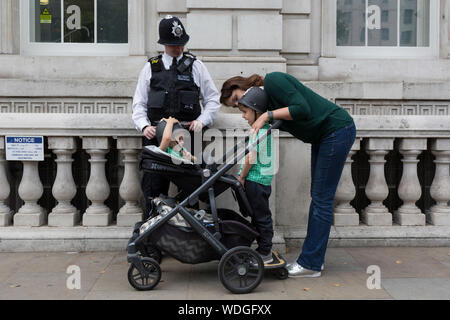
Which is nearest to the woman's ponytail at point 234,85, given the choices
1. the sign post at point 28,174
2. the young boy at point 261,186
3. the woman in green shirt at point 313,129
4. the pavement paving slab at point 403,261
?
the woman in green shirt at point 313,129

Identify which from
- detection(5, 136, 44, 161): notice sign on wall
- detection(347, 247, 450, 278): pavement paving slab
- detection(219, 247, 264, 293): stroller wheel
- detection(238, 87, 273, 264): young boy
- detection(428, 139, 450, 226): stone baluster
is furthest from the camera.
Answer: detection(428, 139, 450, 226): stone baluster

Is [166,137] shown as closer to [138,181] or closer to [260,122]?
[260,122]

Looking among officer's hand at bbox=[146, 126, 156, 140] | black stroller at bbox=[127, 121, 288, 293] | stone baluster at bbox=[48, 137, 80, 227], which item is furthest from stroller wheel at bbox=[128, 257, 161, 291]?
stone baluster at bbox=[48, 137, 80, 227]

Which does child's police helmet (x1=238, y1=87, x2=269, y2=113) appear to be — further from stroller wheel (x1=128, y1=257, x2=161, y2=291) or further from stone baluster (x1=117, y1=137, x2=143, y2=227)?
stone baluster (x1=117, y1=137, x2=143, y2=227)

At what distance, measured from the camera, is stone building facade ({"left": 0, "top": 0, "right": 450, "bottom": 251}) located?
5.02m

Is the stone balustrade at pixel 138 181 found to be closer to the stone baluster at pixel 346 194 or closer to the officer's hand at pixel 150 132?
the stone baluster at pixel 346 194

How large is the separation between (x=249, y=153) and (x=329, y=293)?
47.3 inches

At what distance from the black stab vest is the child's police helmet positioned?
0.61 metres

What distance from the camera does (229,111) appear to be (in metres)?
6.02

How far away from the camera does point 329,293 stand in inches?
150

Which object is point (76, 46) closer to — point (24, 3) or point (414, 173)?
point (24, 3)

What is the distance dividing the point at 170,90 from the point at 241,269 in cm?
161

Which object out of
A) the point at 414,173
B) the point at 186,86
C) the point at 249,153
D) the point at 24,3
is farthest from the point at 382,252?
the point at 24,3

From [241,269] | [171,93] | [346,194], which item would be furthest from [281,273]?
[171,93]
